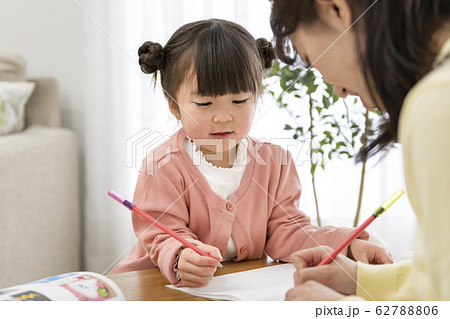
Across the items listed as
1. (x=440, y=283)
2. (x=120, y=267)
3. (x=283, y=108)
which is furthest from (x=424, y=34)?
(x=283, y=108)

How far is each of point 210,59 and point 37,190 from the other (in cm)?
27

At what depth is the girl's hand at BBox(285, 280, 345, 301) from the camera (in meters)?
0.41

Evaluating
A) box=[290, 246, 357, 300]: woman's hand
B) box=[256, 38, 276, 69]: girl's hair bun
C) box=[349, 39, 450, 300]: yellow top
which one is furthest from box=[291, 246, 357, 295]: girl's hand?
box=[256, 38, 276, 69]: girl's hair bun

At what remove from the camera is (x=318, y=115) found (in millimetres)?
1031

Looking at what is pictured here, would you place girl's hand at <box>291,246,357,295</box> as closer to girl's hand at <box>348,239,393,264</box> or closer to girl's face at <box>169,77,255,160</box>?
girl's hand at <box>348,239,393,264</box>

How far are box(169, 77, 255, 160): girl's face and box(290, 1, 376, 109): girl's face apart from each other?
0.17 meters

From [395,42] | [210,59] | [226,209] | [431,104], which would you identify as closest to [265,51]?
[210,59]

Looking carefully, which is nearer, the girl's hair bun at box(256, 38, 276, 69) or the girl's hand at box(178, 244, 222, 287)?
the girl's hand at box(178, 244, 222, 287)

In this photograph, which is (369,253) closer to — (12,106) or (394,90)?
(394,90)

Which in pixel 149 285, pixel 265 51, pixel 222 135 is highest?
pixel 265 51

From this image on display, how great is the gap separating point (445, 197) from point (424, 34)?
0.14 m

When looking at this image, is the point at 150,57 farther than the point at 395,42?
Yes

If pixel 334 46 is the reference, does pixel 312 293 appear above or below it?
below

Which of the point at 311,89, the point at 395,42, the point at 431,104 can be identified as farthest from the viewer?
the point at 311,89
